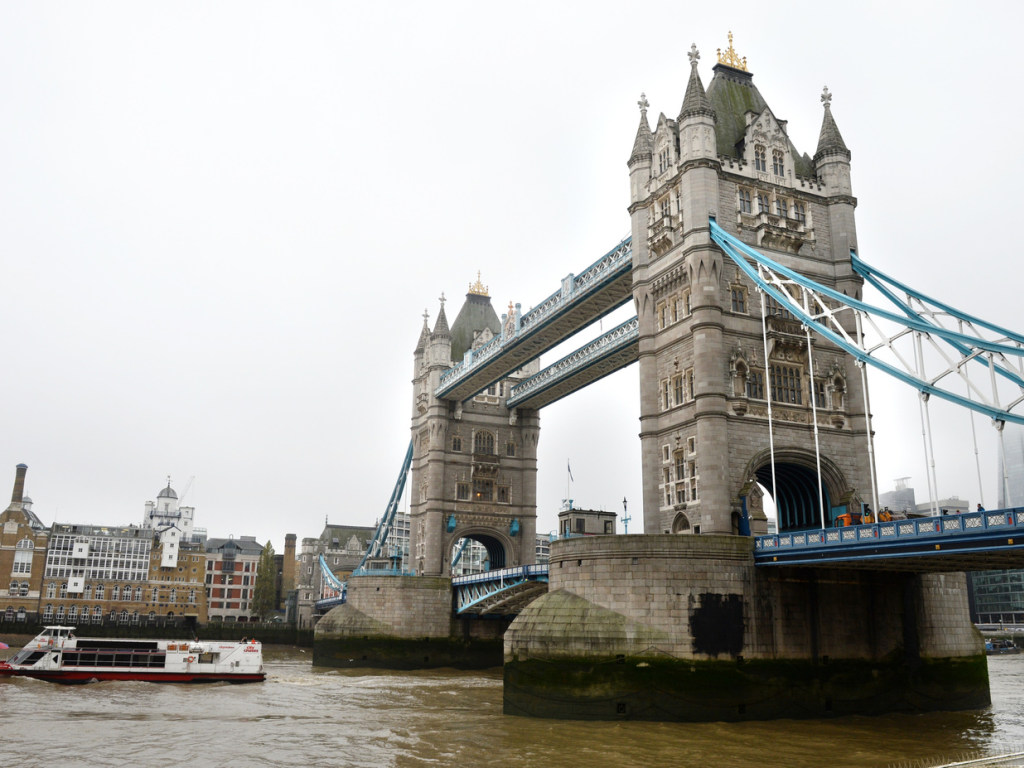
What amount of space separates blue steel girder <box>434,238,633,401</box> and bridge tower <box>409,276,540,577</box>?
246cm

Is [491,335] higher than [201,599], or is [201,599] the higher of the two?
[491,335]

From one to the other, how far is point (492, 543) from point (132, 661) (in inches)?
1271

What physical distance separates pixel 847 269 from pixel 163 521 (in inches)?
3988

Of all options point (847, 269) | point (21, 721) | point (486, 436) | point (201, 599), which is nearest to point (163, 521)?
point (201, 599)

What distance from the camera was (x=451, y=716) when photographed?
32688 mm

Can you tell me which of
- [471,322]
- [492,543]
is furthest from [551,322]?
[492,543]

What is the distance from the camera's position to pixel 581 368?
190 ft

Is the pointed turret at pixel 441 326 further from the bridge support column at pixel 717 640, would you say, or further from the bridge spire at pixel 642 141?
the bridge support column at pixel 717 640

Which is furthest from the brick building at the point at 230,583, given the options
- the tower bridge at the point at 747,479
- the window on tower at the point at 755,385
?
the window on tower at the point at 755,385

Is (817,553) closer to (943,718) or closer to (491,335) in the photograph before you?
(943,718)

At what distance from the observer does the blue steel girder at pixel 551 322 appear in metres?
47.0

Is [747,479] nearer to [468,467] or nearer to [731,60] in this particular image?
[731,60]

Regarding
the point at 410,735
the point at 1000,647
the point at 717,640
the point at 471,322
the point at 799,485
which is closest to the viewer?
the point at 410,735

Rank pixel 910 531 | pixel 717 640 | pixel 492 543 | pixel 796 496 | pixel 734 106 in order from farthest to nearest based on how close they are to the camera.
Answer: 1. pixel 492 543
2. pixel 734 106
3. pixel 796 496
4. pixel 717 640
5. pixel 910 531
